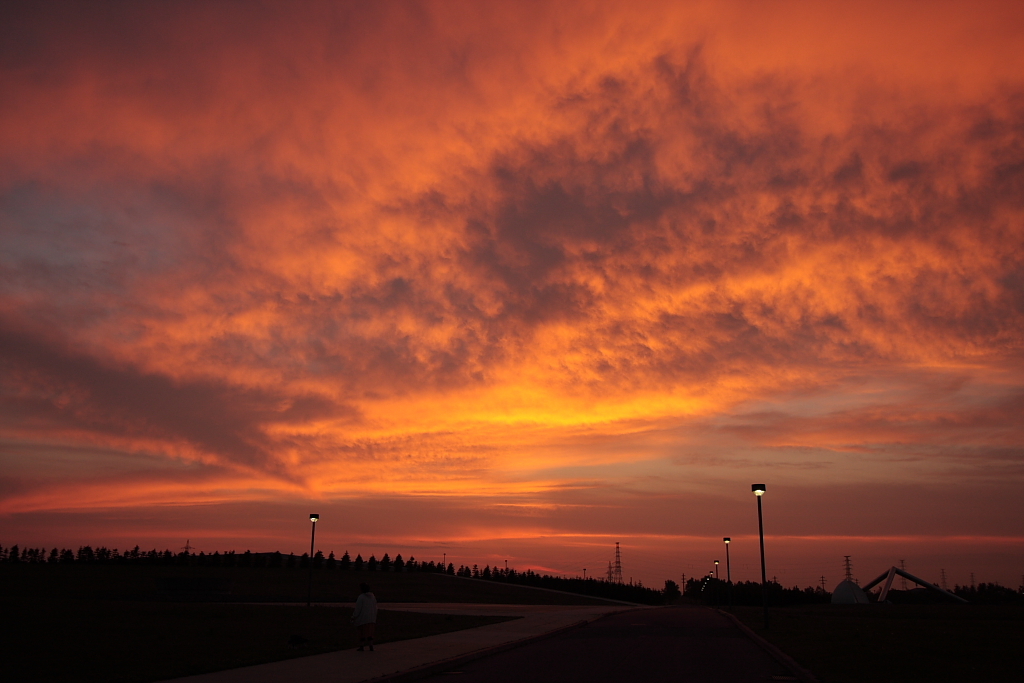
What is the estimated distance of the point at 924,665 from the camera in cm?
1864

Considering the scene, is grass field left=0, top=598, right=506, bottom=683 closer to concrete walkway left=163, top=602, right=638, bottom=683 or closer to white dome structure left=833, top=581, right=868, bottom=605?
concrete walkway left=163, top=602, right=638, bottom=683

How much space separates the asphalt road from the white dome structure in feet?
288

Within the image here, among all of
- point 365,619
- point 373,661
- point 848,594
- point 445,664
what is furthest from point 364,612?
point 848,594

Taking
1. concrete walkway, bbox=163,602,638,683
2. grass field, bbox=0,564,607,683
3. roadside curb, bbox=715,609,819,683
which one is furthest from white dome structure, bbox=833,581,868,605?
concrete walkway, bbox=163,602,638,683

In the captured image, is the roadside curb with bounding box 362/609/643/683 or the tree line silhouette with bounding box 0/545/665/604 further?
the tree line silhouette with bounding box 0/545/665/604

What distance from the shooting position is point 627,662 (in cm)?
1880

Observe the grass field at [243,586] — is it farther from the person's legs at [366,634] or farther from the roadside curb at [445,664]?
the person's legs at [366,634]

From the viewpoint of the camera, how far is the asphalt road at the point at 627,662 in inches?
623

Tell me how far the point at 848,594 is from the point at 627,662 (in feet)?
332

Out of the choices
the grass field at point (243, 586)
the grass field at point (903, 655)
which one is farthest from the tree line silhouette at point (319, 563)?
the grass field at point (903, 655)

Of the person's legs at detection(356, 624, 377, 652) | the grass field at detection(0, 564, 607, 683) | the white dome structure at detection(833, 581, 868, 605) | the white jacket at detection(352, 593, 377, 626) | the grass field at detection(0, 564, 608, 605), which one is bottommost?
the white dome structure at detection(833, 581, 868, 605)

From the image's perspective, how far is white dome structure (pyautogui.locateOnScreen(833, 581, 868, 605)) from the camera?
103 m

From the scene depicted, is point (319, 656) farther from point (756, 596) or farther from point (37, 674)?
point (756, 596)

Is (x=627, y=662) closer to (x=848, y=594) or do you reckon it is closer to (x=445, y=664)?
(x=445, y=664)
